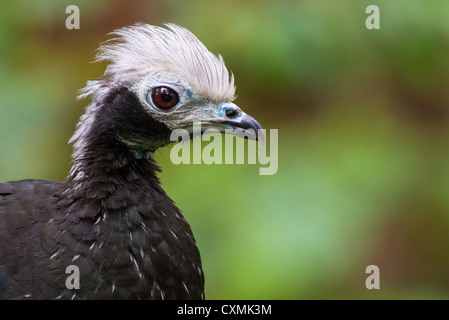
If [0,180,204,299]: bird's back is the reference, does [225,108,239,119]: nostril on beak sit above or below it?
above

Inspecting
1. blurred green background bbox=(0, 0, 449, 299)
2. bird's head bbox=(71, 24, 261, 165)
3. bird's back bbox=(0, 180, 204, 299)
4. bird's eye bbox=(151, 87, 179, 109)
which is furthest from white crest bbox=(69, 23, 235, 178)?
blurred green background bbox=(0, 0, 449, 299)

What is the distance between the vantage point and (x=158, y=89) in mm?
4016

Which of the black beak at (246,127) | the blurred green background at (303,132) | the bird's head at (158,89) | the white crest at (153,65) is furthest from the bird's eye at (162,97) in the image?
the blurred green background at (303,132)

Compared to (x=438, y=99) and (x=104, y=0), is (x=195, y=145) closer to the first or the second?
(x=104, y=0)

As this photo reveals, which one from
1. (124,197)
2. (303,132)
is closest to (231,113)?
(124,197)

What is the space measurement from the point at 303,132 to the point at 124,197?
7.94ft

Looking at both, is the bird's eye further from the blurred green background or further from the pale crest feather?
the blurred green background

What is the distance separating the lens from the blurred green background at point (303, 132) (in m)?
5.28

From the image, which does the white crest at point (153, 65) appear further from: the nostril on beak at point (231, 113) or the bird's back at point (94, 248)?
the bird's back at point (94, 248)

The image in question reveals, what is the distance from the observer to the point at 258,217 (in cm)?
532

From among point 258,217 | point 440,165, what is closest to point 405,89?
point 440,165

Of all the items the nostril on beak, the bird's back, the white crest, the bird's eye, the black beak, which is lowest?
the bird's back

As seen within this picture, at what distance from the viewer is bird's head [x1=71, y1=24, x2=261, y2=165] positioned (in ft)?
13.1
